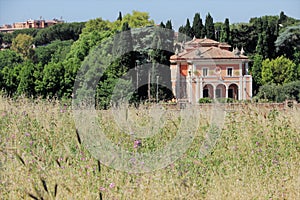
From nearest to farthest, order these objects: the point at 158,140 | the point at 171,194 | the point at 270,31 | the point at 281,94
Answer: the point at 171,194 < the point at 158,140 < the point at 281,94 < the point at 270,31

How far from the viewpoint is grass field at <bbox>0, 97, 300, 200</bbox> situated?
11.0ft

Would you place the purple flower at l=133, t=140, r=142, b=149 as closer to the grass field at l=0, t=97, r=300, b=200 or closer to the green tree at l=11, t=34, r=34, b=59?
the grass field at l=0, t=97, r=300, b=200

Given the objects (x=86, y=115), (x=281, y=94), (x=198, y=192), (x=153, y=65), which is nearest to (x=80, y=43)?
(x=153, y=65)

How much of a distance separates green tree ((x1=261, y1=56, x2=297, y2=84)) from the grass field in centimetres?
3064

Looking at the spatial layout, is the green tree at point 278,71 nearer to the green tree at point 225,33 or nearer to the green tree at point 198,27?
the green tree at point 225,33

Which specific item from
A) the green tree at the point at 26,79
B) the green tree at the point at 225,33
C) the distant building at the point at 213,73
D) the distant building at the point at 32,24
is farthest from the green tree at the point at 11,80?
the distant building at the point at 32,24

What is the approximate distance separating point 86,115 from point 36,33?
3508 inches

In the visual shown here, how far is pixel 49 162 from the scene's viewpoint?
3.85m

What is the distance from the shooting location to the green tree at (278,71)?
35781mm

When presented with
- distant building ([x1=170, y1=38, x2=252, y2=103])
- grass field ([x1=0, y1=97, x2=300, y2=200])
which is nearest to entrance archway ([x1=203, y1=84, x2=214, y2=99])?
distant building ([x1=170, y1=38, x2=252, y2=103])

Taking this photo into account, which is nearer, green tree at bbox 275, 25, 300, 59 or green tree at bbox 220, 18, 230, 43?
green tree at bbox 275, 25, 300, 59

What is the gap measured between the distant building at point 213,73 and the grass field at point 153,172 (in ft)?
99.1

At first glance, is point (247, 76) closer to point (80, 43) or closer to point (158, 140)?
point (80, 43)

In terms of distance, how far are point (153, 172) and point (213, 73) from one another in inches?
1328
